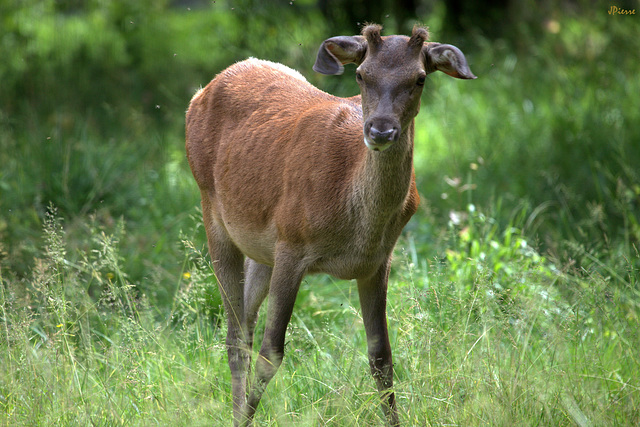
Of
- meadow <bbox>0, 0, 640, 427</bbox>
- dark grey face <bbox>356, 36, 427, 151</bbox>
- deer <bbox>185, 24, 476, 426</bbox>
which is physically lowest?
meadow <bbox>0, 0, 640, 427</bbox>

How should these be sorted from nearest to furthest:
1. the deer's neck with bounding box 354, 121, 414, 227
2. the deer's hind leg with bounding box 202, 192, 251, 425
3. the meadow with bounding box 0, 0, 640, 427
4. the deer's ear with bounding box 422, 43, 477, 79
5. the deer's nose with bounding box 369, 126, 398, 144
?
the deer's nose with bounding box 369, 126, 398, 144 < the deer's ear with bounding box 422, 43, 477, 79 < the deer's neck with bounding box 354, 121, 414, 227 < the meadow with bounding box 0, 0, 640, 427 < the deer's hind leg with bounding box 202, 192, 251, 425

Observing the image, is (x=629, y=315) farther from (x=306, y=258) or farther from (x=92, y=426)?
(x=92, y=426)

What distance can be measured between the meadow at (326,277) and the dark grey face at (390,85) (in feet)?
3.05

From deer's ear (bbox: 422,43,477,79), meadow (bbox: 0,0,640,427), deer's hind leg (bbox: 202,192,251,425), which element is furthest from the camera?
deer's hind leg (bbox: 202,192,251,425)

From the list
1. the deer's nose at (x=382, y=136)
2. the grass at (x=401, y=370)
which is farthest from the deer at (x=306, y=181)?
the grass at (x=401, y=370)

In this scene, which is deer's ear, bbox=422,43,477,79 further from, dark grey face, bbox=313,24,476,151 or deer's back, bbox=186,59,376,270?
deer's back, bbox=186,59,376,270

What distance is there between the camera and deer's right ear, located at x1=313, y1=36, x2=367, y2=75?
3088mm

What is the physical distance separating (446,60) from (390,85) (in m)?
0.27

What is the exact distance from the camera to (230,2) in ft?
27.2

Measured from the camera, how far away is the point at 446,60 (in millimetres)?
2982

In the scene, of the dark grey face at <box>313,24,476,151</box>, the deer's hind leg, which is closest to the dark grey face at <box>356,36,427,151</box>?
the dark grey face at <box>313,24,476,151</box>

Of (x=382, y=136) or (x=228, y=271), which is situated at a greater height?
(x=382, y=136)

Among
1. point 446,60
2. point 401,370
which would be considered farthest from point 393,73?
point 401,370

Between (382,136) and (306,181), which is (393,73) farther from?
(306,181)
